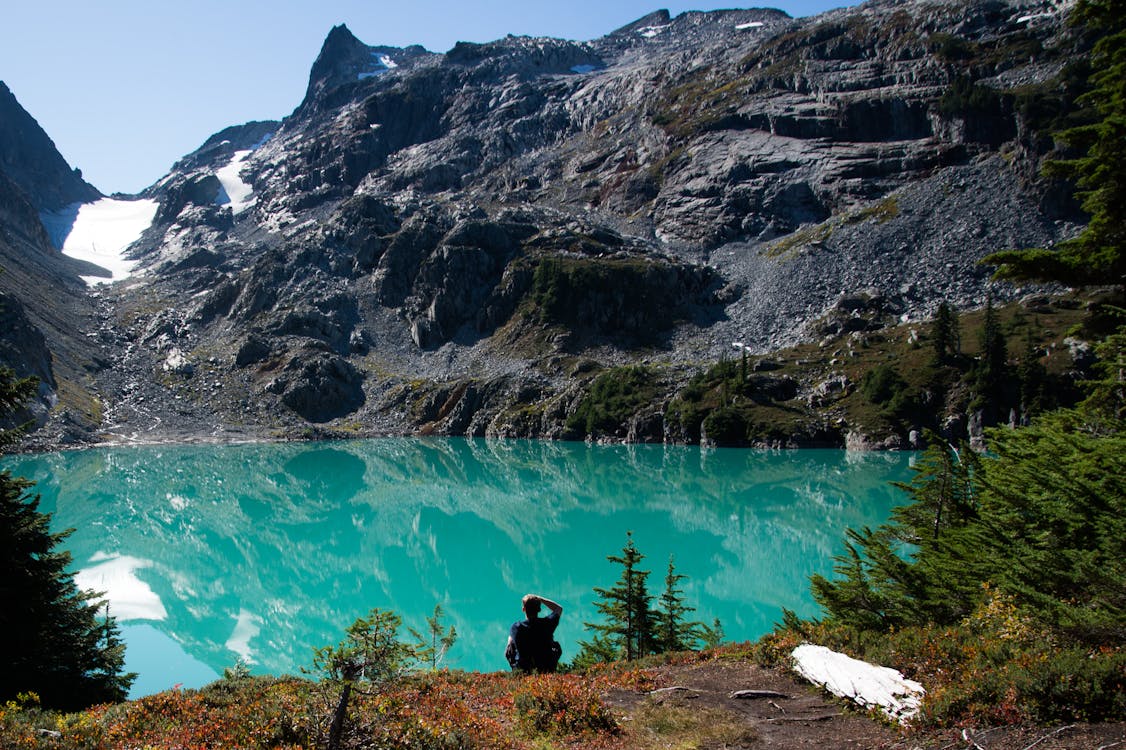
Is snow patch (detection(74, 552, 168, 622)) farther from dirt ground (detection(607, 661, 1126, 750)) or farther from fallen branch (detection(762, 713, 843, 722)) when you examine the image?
fallen branch (detection(762, 713, 843, 722))

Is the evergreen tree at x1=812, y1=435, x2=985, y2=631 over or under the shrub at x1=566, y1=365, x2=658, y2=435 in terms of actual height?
under

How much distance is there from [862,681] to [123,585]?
43.6m

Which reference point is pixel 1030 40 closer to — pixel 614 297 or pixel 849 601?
pixel 614 297

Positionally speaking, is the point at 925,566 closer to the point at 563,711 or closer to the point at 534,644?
the point at 534,644

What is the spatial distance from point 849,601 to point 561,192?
182 metres

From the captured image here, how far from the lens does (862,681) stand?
9.55 meters

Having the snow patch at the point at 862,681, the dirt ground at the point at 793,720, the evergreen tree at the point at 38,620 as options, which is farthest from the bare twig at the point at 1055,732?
the evergreen tree at the point at 38,620

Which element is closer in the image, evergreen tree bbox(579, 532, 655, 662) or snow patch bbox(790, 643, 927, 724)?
snow patch bbox(790, 643, 927, 724)

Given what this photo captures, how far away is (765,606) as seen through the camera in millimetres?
30578

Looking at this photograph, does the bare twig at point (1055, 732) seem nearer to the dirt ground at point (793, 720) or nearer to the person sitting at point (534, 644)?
the dirt ground at point (793, 720)

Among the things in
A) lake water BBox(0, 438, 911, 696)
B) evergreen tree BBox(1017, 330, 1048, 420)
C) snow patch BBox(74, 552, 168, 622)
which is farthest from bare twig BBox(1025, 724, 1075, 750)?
evergreen tree BBox(1017, 330, 1048, 420)

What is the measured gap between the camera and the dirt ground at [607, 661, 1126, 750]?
6746 mm

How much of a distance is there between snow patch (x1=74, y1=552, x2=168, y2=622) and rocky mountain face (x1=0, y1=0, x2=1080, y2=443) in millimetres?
72208

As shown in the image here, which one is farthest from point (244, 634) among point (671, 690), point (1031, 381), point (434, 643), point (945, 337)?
point (945, 337)
